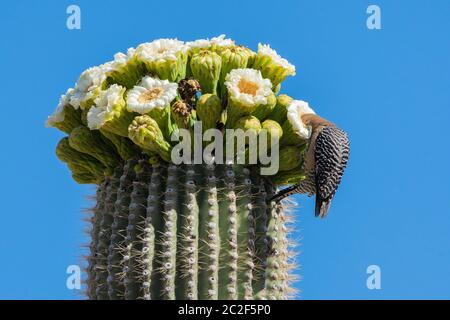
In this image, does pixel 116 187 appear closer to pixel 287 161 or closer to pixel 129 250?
pixel 129 250

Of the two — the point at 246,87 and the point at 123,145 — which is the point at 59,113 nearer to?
the point at 123,145

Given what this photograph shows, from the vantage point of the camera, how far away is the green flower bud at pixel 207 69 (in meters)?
9.12

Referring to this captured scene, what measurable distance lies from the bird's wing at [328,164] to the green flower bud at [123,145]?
5.20 ft

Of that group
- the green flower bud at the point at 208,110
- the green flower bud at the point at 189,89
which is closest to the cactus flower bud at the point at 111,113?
the green flower bud at the point at 189,89

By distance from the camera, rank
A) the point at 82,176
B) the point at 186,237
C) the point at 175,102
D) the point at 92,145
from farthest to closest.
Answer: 1. the point at 82,176
2. the point at 92,145
3. the point at 175,102
4. the point at 186,237

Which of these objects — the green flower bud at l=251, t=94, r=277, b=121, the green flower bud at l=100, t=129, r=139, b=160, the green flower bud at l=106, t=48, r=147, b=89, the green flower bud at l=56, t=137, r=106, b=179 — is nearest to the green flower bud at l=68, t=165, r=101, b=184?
Answer: the green flower bud at l=56, t=137, r=106, b=179

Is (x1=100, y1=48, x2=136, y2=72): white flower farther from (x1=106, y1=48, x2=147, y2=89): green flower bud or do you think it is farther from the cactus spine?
the cactus spine

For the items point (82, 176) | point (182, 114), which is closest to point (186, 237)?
point (182, 114)

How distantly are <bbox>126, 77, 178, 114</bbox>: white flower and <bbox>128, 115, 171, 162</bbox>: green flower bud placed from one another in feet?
0.32

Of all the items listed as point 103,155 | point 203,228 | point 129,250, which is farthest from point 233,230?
point 103,155

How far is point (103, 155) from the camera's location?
9.48 metres

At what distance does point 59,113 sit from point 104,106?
745mm

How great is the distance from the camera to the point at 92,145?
9461mm
